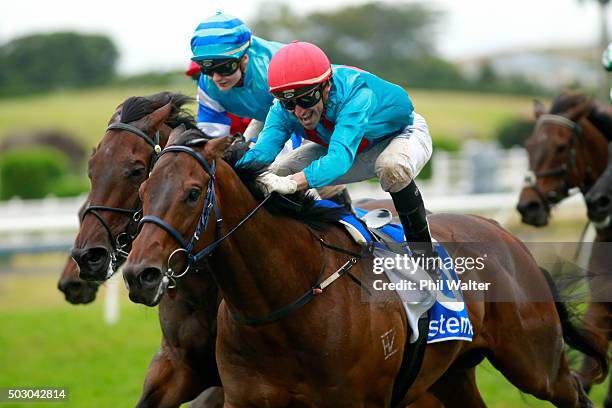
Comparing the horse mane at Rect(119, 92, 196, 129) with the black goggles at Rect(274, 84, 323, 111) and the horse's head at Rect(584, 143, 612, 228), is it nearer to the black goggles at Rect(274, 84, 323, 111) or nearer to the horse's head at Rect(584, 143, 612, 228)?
the black goggles at Rect(274, 84, 323, 111)

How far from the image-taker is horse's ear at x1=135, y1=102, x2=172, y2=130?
4.53 m

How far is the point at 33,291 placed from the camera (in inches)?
513

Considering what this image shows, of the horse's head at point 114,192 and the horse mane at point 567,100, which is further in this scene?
the horse mane at point 567,100

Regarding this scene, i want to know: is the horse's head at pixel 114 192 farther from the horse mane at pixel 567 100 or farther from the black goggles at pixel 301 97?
the horse mane at pixel 567 100

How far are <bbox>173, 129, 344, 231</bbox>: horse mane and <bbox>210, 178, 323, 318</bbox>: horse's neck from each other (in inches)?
2.0

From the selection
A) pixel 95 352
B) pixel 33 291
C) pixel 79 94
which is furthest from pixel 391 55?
pixel 95 352

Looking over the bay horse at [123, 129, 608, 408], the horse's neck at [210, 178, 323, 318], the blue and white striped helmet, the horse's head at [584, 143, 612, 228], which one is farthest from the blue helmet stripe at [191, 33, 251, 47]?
the horse's head at [584, 143, 612, 228]

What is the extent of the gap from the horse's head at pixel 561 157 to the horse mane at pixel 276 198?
3.63m

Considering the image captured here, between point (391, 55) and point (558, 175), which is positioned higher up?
point (558, 175)

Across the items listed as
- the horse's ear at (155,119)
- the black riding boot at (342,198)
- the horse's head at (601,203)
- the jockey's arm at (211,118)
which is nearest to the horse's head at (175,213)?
the horse's ear at (155,119)

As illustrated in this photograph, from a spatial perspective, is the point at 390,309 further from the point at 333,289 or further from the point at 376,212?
the point at 376,212

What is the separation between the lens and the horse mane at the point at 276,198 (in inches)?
148

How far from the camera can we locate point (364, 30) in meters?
62.8

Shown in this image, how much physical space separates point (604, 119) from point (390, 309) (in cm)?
397
